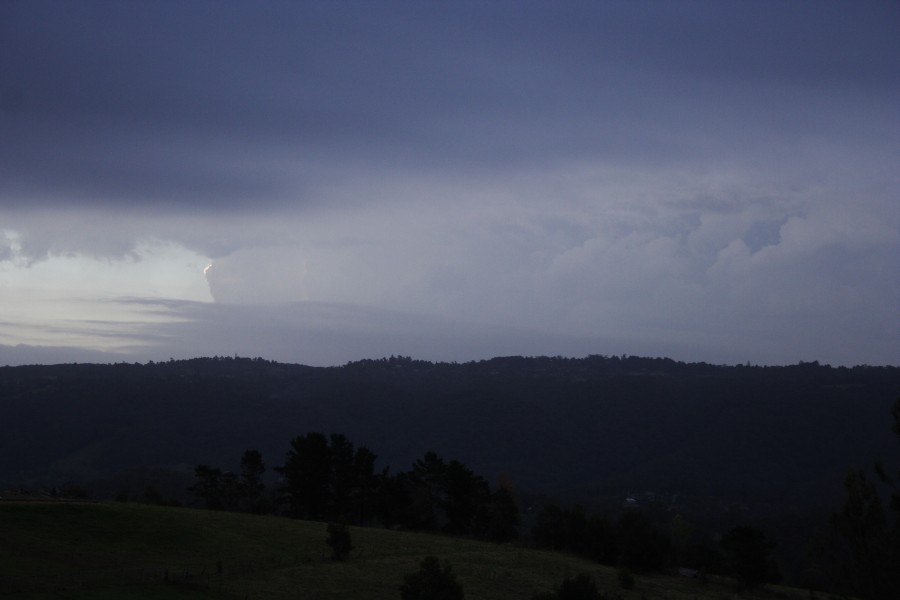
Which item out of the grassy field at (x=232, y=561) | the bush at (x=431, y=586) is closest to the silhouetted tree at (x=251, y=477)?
the grassy field at (x=232, y=561)

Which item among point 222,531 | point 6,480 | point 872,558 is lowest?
point 6,480

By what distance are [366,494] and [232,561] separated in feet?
91.1

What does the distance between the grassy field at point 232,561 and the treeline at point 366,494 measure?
12.5 m

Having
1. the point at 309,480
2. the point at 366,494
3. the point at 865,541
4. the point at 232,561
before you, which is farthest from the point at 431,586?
the point at 366,494

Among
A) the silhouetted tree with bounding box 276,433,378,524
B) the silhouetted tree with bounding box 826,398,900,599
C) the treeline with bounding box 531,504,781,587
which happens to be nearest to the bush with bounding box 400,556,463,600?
the silhouetted tree with bounding box 826,398,900,599

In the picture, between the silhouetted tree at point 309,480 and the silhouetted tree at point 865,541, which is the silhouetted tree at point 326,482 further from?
the silhouetted tree at point 865,541

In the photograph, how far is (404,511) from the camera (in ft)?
228

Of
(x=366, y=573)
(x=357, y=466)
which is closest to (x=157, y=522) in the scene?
(x=366, y=573)

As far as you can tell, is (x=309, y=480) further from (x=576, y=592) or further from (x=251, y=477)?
(x=576, y=592)

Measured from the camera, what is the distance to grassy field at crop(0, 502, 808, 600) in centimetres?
3519

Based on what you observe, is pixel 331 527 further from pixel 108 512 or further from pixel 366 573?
pixel 108 512

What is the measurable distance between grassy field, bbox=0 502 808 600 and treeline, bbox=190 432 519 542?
12478mm

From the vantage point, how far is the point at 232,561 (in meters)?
42.5

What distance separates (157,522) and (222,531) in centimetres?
352
